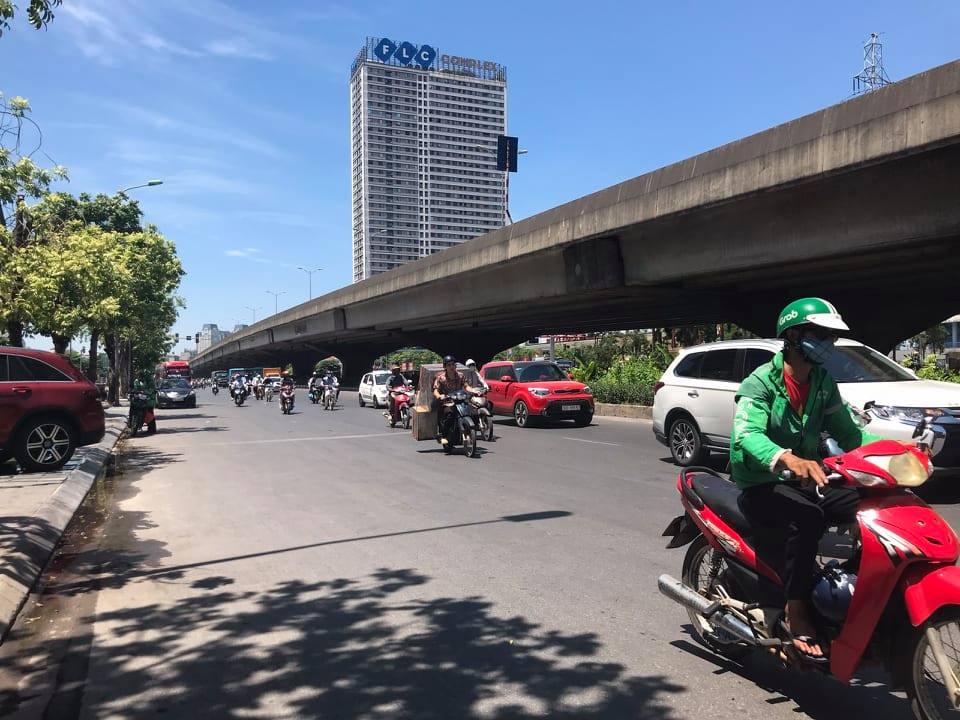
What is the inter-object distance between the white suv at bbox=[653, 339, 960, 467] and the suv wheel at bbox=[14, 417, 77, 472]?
9314 mm

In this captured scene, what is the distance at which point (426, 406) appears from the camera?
1439 cm

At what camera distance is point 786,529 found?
3354 mm

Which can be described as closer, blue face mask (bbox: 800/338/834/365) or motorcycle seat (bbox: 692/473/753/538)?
blue face mask (bbox: 800/338/834/365)

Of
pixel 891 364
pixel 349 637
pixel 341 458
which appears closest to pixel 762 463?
pixel 349 637

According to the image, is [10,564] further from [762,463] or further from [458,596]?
[762,463]

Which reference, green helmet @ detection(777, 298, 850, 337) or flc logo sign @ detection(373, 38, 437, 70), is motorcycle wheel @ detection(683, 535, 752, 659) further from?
flc logo sign @ detection(373, 38, 437, 70)

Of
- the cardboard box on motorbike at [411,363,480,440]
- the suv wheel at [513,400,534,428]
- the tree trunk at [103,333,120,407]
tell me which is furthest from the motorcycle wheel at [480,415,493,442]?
the tree trunk at [103,333,120,407]

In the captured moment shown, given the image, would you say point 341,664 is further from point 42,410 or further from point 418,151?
point 418,151

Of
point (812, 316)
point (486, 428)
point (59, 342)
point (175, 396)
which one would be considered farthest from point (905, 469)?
point (175, 396)

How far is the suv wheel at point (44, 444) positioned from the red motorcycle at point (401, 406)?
8514 mm

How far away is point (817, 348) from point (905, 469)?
64 centimetres

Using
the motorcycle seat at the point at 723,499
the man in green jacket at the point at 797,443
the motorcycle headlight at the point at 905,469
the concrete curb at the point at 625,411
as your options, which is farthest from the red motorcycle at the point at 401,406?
the motorcycle headlight at the point at 905,469

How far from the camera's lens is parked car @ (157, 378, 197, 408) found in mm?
36250

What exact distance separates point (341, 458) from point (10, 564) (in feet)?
24.8
